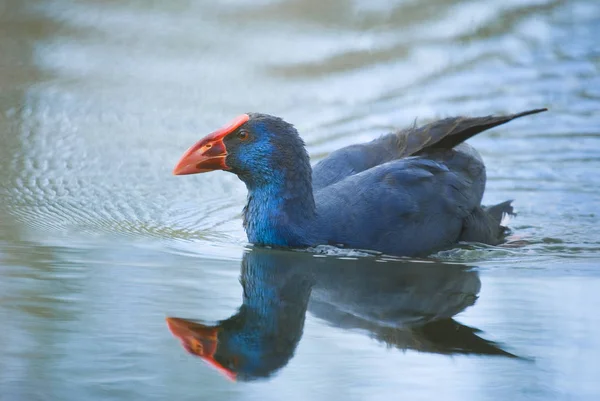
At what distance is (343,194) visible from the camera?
595 cm

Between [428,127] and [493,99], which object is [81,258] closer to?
[428,127]

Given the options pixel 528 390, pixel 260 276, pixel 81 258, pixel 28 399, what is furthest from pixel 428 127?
pixel 28 399

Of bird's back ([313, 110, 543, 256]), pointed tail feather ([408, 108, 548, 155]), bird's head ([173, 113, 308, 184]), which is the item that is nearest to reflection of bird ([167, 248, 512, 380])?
bird's back ([313, 110, 543, 256])

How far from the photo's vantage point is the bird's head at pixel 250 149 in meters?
5.98

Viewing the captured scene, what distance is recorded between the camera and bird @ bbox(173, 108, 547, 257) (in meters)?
5.85

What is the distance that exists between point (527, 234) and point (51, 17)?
18.1 feet

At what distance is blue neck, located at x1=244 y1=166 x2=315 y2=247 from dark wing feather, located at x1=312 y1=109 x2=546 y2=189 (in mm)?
438

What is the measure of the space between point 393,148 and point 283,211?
902mm

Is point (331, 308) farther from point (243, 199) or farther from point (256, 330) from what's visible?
point (243, 199)

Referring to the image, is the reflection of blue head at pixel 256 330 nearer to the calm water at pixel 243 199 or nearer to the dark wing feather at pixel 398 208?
the calm water at pixel 243 199

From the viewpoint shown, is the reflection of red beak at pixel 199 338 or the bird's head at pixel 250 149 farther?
the bird's head at pixel 250 149

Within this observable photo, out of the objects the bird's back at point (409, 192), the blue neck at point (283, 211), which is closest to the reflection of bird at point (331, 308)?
the blue neck at point (283, 211)

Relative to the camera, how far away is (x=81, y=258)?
5426 millimetres

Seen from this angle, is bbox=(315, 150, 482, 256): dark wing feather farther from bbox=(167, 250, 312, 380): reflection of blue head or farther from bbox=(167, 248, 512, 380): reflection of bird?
bbox=(167, 250, 312, 380): reflection of blue head
